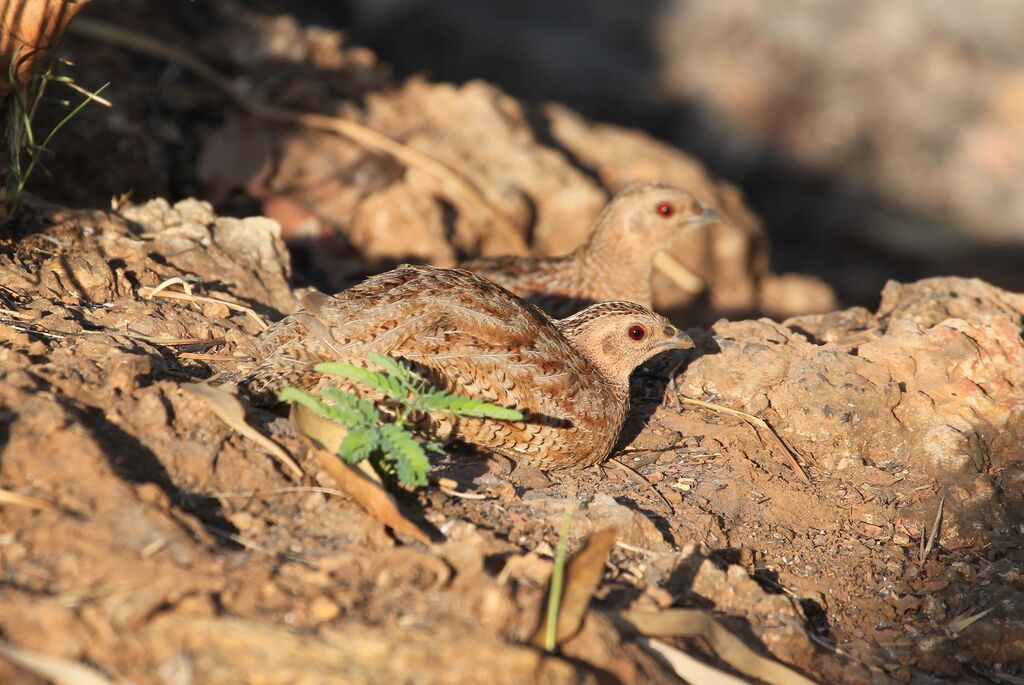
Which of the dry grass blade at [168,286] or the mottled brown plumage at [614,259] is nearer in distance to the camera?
the dry grass blade at [168,286]

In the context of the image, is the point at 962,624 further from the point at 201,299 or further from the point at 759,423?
the point at 201,299

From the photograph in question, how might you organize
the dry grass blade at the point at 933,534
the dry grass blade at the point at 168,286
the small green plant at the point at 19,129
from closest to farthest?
the dry grass blade at the point at 933,534 < the small green plant at the point at 19,129 < the dry grass blade at the point at 168,286

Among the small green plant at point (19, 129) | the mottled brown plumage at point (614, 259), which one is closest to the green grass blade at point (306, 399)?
the small green plant at point (19, 129)

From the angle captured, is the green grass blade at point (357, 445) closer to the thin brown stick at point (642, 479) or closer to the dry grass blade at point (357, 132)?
the thin brown stick at point (642, 479)

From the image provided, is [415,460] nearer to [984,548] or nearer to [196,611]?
[196,611]

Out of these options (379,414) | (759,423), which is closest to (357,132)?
(759,423)

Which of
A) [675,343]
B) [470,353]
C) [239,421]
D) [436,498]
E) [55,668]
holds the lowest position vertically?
[55,668]
